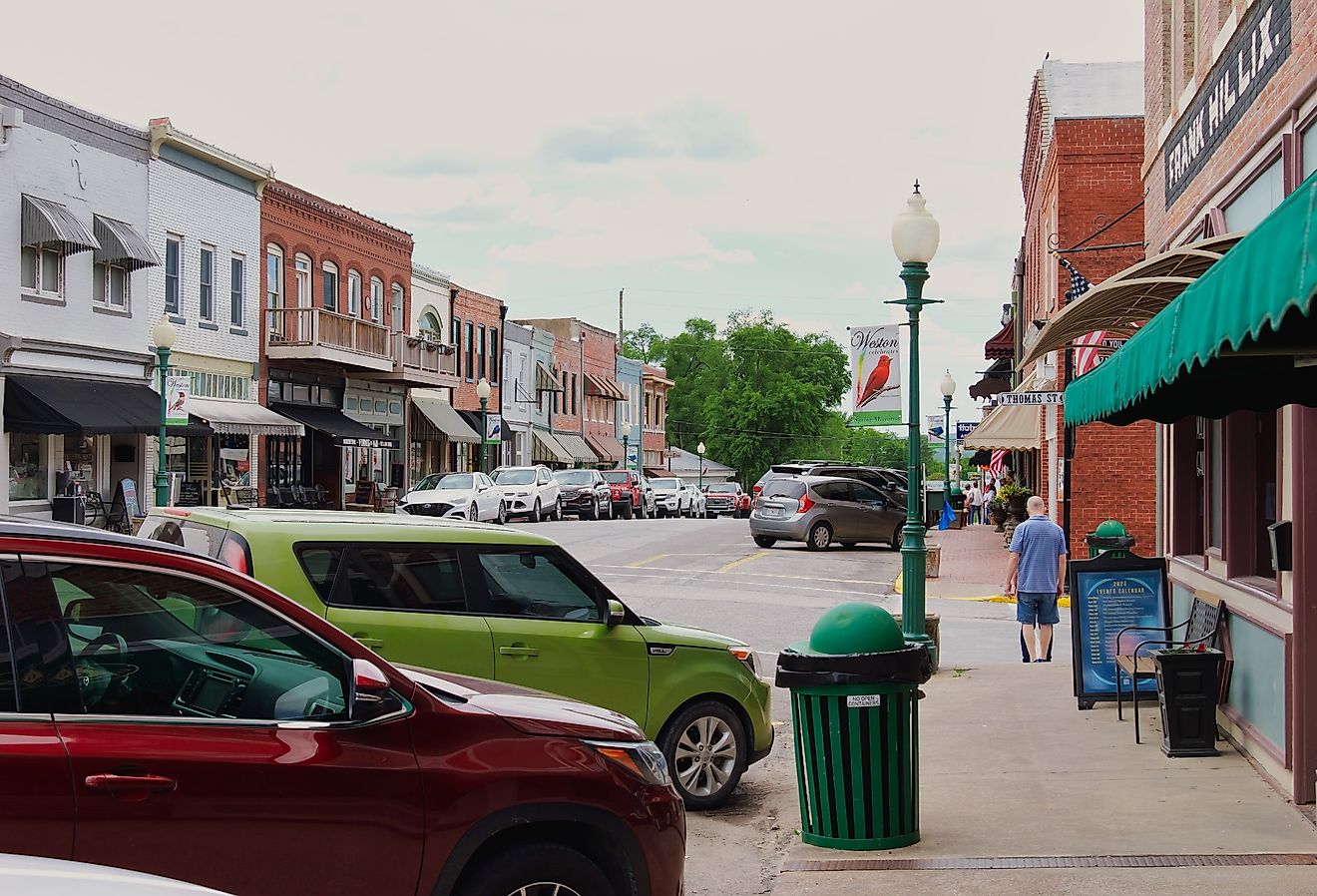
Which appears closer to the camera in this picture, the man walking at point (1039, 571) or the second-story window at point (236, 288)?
the man walking at point (1039, 571)

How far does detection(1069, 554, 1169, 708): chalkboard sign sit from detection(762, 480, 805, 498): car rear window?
18.7m

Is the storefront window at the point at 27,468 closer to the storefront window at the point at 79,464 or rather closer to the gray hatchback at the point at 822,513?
the storefront window at the point at 79,464

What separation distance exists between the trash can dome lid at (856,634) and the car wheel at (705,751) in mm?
1438

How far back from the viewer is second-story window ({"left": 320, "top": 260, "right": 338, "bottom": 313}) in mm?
39594

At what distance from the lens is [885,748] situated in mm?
6832

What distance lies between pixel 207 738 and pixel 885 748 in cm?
376

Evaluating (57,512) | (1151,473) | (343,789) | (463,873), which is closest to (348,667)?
(343,789)

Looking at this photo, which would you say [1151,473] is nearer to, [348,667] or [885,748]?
[885,748]

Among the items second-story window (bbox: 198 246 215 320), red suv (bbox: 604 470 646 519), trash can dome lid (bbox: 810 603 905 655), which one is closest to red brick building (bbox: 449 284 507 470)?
red suv (bbox: 604 470 646 519)

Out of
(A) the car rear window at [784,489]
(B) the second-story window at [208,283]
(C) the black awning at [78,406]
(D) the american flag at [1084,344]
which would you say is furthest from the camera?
(B) the second-story window at [208,283]

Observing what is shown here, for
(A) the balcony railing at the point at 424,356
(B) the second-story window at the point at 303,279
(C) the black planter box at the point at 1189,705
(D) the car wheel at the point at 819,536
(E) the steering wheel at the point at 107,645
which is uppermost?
(B) the second-story window at the point at 303,279

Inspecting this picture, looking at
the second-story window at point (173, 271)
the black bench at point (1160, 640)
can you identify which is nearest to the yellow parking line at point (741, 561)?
the black bench at point (1160, 640)

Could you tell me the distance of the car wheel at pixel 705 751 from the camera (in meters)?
8.13

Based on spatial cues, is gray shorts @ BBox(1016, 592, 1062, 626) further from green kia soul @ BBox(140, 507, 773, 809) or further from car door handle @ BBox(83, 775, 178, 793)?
car door handle @ BBox(83, 775, 178, 793)
